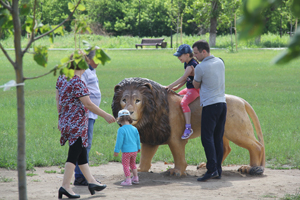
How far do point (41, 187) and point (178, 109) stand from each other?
84.4 inches

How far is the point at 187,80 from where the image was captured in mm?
5656

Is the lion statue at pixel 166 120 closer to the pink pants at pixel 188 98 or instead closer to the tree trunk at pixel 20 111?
the pink pants at pixel 188 98

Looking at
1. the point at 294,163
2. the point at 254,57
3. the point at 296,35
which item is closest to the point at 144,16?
the point at 254,57

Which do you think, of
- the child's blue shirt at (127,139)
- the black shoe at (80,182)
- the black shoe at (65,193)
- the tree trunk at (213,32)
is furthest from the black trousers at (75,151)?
the tree trunk at (213,32)

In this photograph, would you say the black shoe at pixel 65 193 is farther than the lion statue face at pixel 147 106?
No

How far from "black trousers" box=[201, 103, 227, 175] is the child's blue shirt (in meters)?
0.93

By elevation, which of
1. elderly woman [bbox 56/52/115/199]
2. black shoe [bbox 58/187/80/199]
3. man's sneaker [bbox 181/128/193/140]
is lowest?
black shoe [bbox 58/187/80/199]

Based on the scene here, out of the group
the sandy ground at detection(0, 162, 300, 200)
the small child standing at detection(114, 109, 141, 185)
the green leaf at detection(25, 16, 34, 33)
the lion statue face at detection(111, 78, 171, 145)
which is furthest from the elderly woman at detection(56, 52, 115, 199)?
the green leaf at detection(25, 16, 34, 33)

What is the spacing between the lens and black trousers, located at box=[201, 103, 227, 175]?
17.3ft

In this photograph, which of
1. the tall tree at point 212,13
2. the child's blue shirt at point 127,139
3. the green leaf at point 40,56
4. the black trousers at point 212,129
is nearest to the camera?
the green leaf at point 40,56

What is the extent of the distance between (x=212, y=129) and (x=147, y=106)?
936 mm

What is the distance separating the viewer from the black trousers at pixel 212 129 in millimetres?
5285

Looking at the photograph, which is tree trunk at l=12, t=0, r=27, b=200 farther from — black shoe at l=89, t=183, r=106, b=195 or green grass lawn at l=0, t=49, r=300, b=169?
green grass lawn at l=0, t=49, r=300, b=169

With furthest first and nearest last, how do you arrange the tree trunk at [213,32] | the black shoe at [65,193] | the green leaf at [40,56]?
the tree trunk at [213,32] → the black shoe at [65,193] → the green leaf at [40,56]
